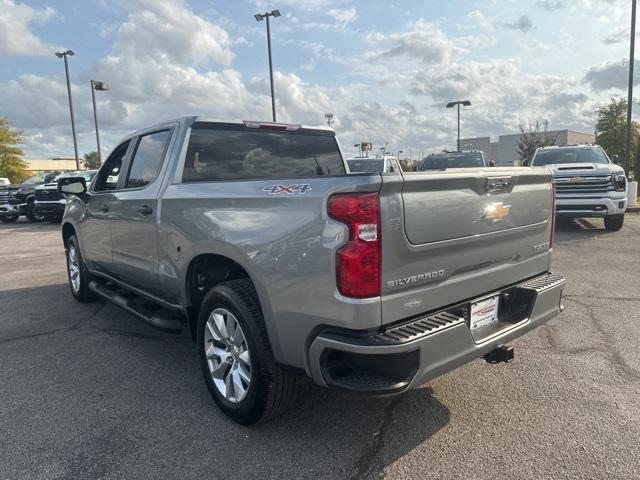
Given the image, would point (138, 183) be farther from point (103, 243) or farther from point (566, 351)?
point (566, 351)

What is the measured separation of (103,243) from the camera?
→ 4977 millimetres

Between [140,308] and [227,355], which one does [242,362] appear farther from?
[140,308]

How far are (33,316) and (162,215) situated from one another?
2.93m

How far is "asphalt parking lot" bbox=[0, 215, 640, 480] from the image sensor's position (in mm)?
2625

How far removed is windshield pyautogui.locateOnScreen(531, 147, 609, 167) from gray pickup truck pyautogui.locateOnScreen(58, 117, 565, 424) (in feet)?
31.6

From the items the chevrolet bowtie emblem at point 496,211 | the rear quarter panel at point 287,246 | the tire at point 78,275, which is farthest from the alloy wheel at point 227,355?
the tire at point 78,275

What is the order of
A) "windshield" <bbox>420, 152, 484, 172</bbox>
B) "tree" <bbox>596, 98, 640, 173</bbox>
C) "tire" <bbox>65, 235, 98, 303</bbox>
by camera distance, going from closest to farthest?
"tire" <bbox>65, 235, 98, 303</bbox> → "windshield" <bbox>420, 152, 484, 172</bbox> → "tree" <bbox>596, 98, 640, 173</bbox>

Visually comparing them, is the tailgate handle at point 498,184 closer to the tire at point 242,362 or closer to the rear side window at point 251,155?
the rear side window at point 251,155

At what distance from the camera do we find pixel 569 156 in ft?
39.4

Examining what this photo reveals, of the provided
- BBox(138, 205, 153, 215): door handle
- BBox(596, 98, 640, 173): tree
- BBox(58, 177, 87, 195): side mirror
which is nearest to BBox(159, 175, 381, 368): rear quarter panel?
BBox(138, 205, 153, 215): door handle

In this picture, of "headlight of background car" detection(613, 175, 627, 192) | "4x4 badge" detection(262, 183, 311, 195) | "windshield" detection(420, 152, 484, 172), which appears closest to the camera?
"4x4 badge" detection(262, 183, 311, 195)

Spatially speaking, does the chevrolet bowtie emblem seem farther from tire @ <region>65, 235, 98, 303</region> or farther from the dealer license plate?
tire @ <region>65, 235, 98, 303</region>

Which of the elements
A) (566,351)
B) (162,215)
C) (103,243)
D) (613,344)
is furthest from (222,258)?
(613,344)

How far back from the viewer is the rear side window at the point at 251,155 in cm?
376
